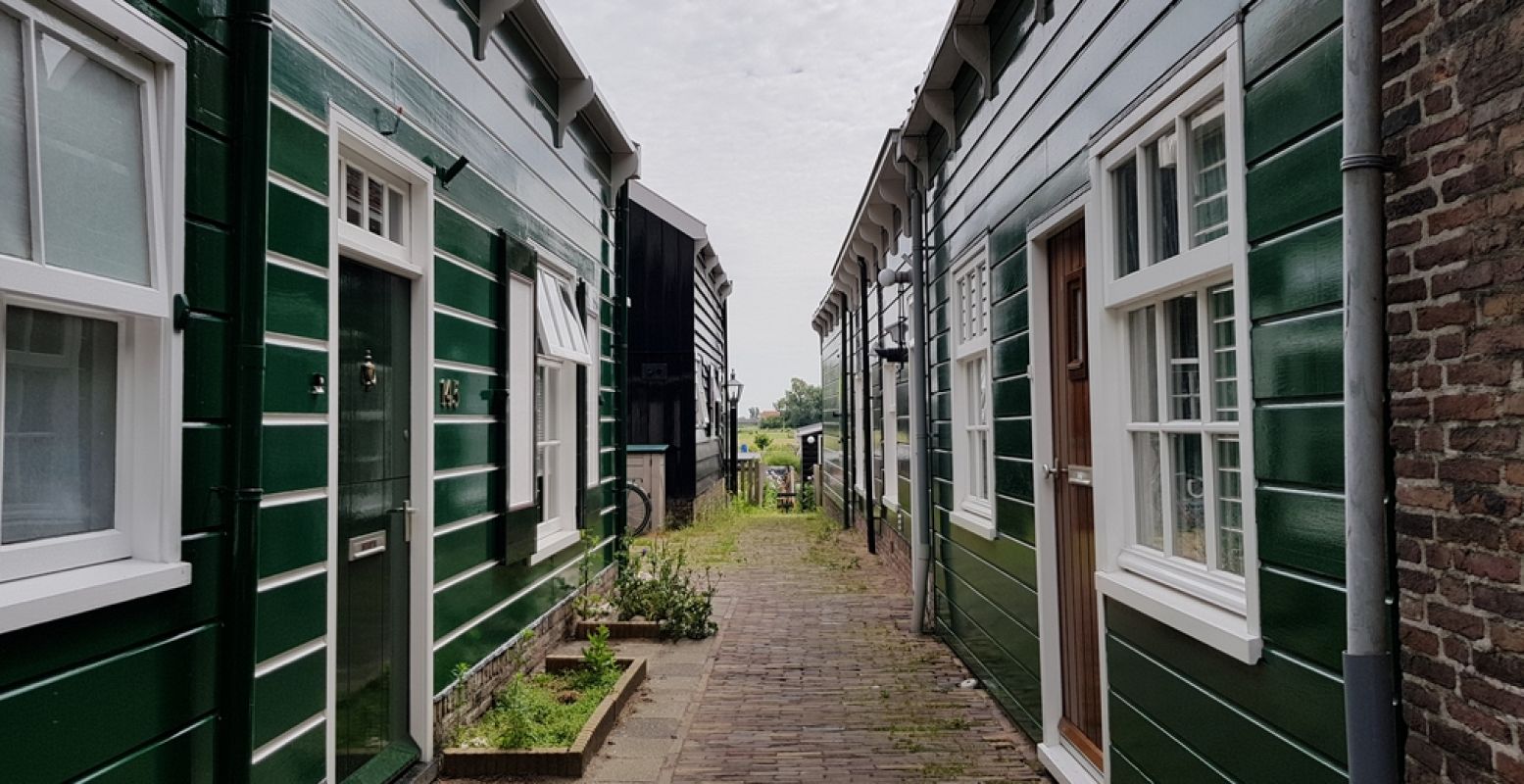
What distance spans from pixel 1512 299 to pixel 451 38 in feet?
14.8

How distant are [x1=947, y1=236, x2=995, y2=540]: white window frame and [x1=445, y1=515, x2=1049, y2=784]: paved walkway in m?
1.10

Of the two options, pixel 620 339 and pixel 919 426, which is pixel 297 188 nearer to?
pixel 919 426

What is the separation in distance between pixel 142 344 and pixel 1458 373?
9.92 ft

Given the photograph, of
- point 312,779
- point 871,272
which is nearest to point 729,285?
point 871,272

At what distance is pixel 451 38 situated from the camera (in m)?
4.80

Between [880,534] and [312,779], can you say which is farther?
[880,534]

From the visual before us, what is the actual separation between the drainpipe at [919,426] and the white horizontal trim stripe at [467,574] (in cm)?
369

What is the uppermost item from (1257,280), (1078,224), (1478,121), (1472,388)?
(1078,224)

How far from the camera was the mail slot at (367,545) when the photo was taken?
377cm

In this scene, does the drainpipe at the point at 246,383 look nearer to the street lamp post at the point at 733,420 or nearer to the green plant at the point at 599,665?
the green plant at the point at 599,665

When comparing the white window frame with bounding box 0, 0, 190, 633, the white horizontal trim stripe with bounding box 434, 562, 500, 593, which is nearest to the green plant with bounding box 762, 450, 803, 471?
the white horizontal trim stripe with bounding box 434, 562, 500, 593

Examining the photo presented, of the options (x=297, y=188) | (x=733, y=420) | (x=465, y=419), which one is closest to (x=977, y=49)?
(x=465, y=419)

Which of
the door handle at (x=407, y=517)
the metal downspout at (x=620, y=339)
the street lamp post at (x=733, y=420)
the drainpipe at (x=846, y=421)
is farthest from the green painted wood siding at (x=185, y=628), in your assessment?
the street lamp post at (x=733, y=420)

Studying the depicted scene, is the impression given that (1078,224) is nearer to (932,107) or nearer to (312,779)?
(932,107)
